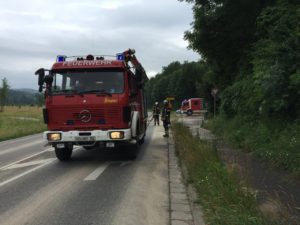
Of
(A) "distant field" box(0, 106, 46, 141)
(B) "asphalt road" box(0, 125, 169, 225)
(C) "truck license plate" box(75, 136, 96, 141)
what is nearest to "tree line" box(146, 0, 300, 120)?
(B) "asphalt road" box(0, 125, 169, 225)

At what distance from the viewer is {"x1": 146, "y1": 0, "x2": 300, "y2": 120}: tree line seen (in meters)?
14.1

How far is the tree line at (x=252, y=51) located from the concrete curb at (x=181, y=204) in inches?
175

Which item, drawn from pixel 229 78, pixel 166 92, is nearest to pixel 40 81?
pixel 229 78

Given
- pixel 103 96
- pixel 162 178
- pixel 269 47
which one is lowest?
pixel 162 178

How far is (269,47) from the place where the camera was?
15.5 meters

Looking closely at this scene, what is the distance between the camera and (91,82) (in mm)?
13266

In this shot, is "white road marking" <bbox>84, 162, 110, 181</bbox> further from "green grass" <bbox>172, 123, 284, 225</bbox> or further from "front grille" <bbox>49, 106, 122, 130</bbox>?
"green grass" <bbox>172, 123, 284, 225</bbox>

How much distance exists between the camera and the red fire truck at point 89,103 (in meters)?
12.9

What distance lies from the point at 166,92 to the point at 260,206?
127958mm

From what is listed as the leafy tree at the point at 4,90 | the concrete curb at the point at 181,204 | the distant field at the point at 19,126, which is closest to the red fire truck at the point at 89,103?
the concrete curb at the point at 181,204

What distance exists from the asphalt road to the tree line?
391 cm

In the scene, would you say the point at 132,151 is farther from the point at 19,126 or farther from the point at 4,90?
the point at 4,90

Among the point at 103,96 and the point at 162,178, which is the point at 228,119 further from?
the point at 162,178

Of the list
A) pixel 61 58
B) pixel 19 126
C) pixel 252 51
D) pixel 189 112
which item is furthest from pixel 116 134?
pixel 189 112
